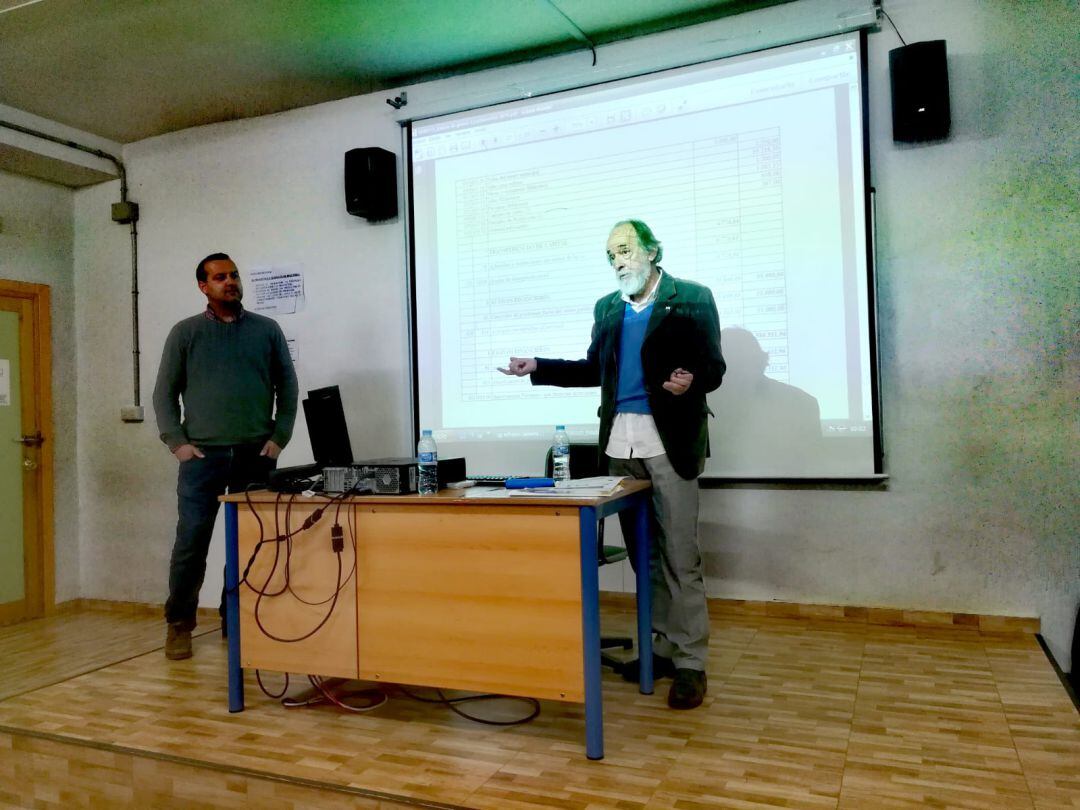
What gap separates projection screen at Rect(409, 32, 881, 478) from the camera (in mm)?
3127

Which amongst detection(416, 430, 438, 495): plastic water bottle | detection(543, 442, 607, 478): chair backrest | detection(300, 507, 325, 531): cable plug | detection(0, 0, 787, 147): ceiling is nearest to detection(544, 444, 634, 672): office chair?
detection(543, 442, 607, 478): chair backrest

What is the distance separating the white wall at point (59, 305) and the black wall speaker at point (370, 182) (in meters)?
1.98

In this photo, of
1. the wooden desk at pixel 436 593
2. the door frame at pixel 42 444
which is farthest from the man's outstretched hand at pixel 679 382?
the door frame at pixel 42 444

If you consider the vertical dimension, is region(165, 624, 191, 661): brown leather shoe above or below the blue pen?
below

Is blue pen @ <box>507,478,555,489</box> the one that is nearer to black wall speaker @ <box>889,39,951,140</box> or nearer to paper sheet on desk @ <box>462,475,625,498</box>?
paper sheet on desk @ <box>462,475,625,498</box>

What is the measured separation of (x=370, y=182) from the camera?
3.82m

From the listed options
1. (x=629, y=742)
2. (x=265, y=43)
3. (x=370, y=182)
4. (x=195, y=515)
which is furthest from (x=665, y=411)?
(x=265, y=43)

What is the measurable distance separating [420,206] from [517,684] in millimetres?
2562

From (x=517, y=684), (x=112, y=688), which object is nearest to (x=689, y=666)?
(x=517, y=684)

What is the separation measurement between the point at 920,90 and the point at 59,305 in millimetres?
4571

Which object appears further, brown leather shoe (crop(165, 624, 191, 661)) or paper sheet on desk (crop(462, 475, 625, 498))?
brown leather shoe (crop(165, 624, 191, 661))

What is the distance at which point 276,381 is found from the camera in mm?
3371

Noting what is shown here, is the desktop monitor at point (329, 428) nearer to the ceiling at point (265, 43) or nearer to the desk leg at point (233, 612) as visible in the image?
the desk leg at point (233, 612)

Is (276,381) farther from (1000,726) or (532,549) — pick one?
(1000,726)
